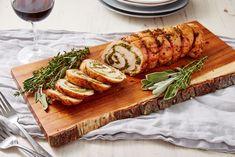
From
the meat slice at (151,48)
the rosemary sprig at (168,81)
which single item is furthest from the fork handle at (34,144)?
the meat slice at (151,48)

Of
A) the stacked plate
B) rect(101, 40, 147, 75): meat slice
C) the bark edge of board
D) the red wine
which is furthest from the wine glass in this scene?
the bark edge of board

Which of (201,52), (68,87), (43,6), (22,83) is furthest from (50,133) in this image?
(201,52)

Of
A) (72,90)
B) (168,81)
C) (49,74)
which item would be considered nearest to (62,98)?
(72,90)

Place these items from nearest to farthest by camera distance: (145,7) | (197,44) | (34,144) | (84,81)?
(34,144) → (84,81) → (197,44) → (145,7)

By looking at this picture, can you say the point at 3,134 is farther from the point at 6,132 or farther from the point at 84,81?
the point at 84,81

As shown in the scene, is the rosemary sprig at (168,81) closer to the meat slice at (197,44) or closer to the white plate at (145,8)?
the meat slice at (197,44)

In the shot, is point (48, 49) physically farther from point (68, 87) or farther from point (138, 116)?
point (138, 116)
